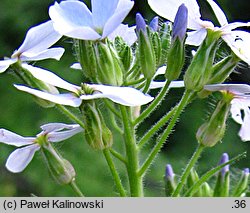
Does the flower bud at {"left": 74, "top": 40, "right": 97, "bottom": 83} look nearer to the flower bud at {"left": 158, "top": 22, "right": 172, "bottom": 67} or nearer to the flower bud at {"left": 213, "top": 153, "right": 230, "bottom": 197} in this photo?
the flower bud at {"left": 158, "top": 22, "right": 172, "bottom": 67}


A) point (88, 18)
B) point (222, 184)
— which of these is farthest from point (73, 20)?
point (222, 184)

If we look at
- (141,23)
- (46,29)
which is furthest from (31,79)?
(141,23)

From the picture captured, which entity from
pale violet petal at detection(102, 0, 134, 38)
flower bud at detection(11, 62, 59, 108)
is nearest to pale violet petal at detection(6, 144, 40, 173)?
flower bud at detection(11, 62, 59, 108)

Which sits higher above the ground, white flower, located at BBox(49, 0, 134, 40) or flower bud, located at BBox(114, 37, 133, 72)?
white flower, located at BBox(49, 0, 134, 40)

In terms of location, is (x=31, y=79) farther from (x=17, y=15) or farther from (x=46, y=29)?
(x=17, y=15)
